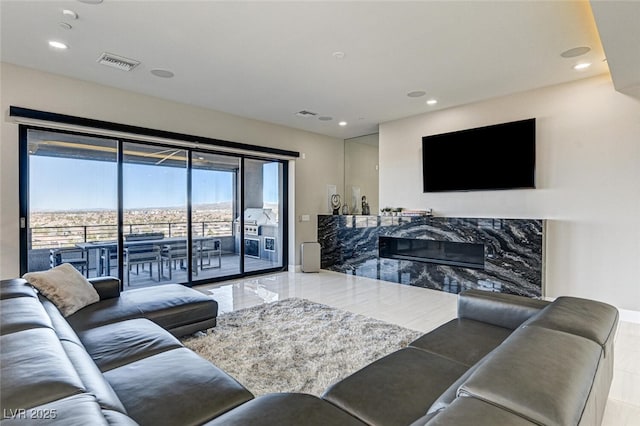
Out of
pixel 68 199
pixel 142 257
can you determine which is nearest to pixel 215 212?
pixel 142 257

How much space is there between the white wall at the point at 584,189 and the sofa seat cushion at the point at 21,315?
524cm

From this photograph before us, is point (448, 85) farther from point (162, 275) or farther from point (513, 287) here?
point (162, 275)

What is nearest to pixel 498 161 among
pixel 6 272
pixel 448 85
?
pixel 448 85

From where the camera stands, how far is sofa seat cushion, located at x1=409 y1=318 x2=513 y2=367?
73.9 inches

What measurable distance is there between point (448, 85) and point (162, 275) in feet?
16.5

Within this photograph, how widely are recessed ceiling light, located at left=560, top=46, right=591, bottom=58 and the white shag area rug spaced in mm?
3285

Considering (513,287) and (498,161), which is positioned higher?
(498,161)

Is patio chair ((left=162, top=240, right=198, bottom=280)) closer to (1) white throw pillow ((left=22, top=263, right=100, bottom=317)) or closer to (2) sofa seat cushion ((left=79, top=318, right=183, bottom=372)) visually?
(1) white throw pillow ((left=22, top=263, right=100, bottom=317))

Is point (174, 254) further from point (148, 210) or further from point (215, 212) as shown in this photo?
point (215, 212)

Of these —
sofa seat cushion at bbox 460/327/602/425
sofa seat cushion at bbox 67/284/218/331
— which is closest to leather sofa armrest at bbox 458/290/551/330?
sofa seat cushion at bbox 460/327/602/425

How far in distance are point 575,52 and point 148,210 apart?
5688 mm

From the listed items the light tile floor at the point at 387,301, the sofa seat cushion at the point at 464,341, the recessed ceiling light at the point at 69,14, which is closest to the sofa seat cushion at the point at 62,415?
the sofa seat cushion at the point at 464,341

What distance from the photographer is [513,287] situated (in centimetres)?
456

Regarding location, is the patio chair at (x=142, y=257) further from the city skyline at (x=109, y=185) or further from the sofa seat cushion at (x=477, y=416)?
the sofa seat cushion at (x=477, y=416)
